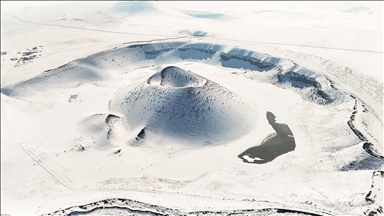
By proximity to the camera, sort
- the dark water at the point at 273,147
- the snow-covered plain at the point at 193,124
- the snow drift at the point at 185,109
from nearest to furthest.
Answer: the snow-covered plain at the point at 193,124, the dark water at the point at 273,147, the snow drift at the point at 185,109

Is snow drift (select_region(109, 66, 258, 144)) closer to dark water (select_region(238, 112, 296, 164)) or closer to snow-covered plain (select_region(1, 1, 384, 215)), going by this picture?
snow-covered plain (select_region(1, 1, 384, 215))

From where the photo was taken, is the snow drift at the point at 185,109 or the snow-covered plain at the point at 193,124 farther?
the snow drift at the point at 185,109

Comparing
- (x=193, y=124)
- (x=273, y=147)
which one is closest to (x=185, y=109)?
(x=193, y=124)

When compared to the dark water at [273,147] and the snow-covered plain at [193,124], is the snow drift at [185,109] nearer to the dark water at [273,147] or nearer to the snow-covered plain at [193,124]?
the snow-covered plain at [193,124]

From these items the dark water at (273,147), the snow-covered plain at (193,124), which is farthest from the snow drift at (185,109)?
the dark water at (273,147)

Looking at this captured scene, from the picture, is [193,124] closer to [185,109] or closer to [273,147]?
[185,109]

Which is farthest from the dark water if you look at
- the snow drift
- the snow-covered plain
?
the snow drift

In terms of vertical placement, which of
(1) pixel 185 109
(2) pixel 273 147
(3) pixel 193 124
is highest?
(1) pixel 185 109
